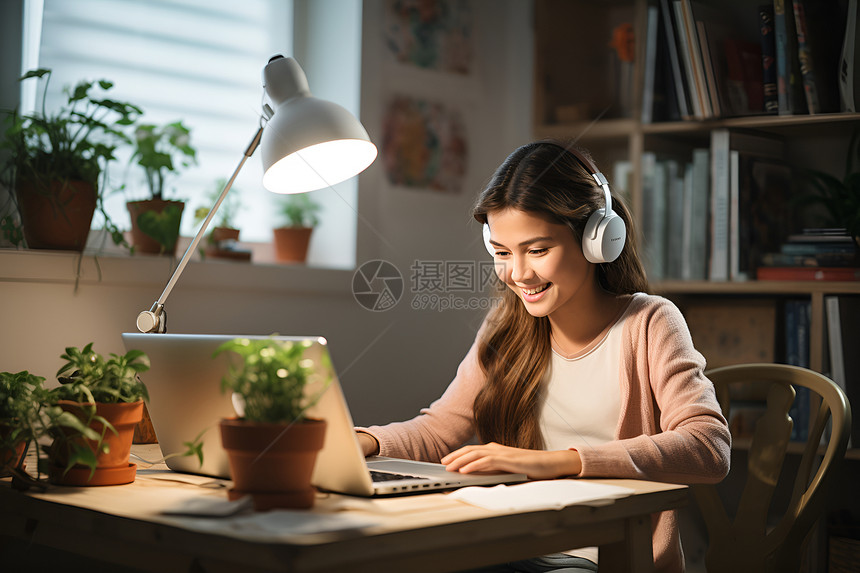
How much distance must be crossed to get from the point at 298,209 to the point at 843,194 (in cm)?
135

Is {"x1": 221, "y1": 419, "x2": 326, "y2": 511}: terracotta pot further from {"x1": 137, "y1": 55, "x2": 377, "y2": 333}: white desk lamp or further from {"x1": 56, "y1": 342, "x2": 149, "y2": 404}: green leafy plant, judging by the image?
{"x1": 137, "y1": 55, "x2": 377, "y2": 333}: white desk lamp

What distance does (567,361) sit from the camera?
1510mm

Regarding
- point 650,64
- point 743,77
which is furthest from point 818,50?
point 650,64

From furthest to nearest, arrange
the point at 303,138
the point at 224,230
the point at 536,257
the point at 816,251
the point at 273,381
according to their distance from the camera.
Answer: the point at 816,251
the point at 224,230
the point at 536,257
the point at 303,138
the point at 273,381

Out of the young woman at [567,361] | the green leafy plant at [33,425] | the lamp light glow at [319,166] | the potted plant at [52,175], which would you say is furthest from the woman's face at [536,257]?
the potted plant at [52,175]

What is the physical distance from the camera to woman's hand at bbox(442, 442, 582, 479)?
109 cm

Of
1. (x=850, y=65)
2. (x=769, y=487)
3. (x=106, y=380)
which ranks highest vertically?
(x=850, y=65)

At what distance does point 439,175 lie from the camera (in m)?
2.39

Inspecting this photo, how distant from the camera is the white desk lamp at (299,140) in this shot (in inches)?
46.0

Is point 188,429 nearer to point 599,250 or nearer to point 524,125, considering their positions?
point 599,250

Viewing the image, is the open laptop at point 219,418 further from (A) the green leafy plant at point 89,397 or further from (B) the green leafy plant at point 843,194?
(B) the green leafy plant at point 843,194

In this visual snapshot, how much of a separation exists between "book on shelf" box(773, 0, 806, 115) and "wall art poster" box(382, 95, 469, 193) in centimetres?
83

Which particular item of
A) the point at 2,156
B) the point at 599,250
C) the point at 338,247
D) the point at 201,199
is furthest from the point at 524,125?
the point at 2,156

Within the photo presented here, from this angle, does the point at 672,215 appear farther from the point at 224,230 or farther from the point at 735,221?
the point at 224,230
